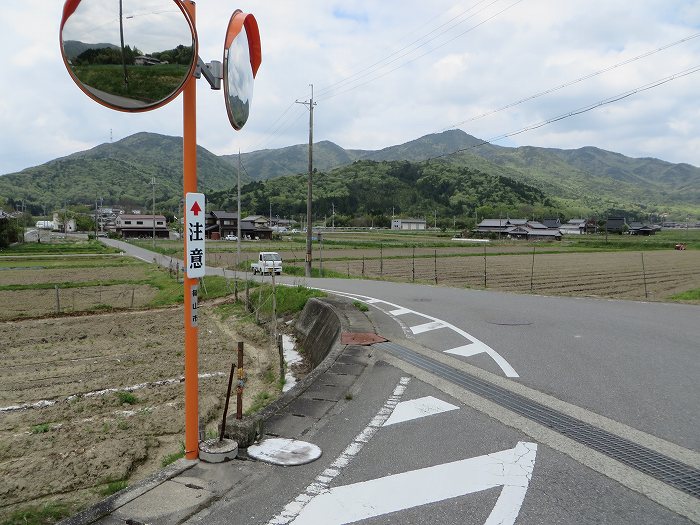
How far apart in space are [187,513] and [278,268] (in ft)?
77.9

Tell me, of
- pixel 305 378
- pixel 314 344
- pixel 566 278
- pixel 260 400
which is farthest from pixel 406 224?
pixel 305 378

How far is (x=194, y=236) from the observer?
12.3 feet

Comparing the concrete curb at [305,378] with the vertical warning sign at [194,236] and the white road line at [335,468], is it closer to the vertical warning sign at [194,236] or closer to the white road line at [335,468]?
the white road line at [335,468]

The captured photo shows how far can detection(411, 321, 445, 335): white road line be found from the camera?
9.23 m

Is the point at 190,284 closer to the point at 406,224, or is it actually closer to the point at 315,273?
the point at 315,273

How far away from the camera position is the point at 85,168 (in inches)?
7121

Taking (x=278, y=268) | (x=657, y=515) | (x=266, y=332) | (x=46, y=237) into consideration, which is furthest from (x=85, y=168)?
(x=657, y=515)

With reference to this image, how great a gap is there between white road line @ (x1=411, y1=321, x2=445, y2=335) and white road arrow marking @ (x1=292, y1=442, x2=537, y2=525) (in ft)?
17.6

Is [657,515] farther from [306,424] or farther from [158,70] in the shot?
[158,70]

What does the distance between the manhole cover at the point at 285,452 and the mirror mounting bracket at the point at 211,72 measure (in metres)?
2.88

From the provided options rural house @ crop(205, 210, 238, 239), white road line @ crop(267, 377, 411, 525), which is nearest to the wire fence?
white road line @ crop(267, 377, 411, 525)

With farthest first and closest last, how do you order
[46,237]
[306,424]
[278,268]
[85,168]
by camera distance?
1. [85,168]
2. [46,237]
3. [278,268]
4. [306,424]

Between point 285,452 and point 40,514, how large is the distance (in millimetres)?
2313

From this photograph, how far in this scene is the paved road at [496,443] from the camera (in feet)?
10.1
